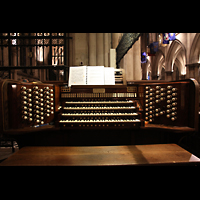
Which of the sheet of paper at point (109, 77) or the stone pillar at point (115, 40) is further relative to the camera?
the stone pillar at point (115, 40)

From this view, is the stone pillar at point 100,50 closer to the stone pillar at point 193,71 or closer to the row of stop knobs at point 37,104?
the row of stop knobs at point 37,104

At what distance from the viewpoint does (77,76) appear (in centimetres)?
277

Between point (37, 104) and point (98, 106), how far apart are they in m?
1.10

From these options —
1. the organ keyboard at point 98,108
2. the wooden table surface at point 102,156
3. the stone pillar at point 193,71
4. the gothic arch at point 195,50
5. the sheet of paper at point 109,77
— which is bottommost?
the wooden table surface at point 102,156

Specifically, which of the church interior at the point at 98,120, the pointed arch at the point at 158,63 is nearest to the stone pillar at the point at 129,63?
the church interior at the point at 98,120

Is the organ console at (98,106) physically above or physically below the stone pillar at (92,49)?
below

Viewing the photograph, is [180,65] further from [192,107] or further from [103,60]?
[192,107]

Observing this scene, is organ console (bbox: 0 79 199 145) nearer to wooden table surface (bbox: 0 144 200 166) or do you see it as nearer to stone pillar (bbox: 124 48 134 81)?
wooden table surface (bbox: 0 144 200 166)

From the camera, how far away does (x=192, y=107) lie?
2129mm

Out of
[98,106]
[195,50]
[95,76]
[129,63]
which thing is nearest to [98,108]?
[98,106]

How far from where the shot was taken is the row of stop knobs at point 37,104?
7.08ft

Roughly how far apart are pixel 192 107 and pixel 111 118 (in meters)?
1.35

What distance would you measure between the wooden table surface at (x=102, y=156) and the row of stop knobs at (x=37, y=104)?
0.56 m
